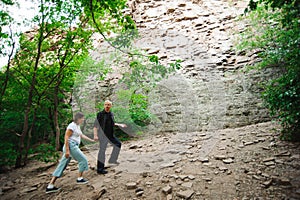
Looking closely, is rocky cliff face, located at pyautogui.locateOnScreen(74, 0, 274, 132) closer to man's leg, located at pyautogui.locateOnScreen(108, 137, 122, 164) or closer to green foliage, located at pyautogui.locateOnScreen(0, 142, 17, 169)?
man's leg, located at pyautogui.locateOnScreen(108, 137, 122, 164)

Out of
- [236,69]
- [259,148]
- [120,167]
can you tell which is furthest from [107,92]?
[259,148]

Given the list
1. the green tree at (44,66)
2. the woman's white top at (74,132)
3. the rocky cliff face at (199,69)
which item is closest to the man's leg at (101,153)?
the woman's white top at (74,132)

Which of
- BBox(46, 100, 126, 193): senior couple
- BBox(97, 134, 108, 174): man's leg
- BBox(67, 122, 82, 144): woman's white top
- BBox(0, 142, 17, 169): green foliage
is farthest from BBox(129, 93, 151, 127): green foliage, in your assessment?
BBox(0, 142, 17, 169): green foliage

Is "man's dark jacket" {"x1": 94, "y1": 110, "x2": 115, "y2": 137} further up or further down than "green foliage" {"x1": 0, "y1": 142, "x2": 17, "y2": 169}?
further up

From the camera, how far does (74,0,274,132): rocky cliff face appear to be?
6516 millimetres

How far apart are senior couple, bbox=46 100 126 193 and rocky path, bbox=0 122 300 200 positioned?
0.76 ft

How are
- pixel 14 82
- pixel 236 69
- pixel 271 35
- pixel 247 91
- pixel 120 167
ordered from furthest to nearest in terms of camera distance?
pixel 236 69 → pixel 247 91 → pixel 271 35 → pixel 14 82 → pixel 120 167

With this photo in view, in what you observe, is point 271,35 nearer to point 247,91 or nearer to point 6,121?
point 247,91

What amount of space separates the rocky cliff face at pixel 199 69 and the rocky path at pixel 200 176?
229 cm

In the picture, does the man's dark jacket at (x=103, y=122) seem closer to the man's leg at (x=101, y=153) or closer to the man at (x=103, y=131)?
the man at (x=103, y=131)

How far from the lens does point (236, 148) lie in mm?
3701

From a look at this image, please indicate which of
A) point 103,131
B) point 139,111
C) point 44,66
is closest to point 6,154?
point 44,66

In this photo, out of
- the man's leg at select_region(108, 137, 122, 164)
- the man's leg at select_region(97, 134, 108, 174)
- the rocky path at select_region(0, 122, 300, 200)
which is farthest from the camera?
the man's leg at select_region(108, 137, 122, 164)

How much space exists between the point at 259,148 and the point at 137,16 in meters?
12.0
